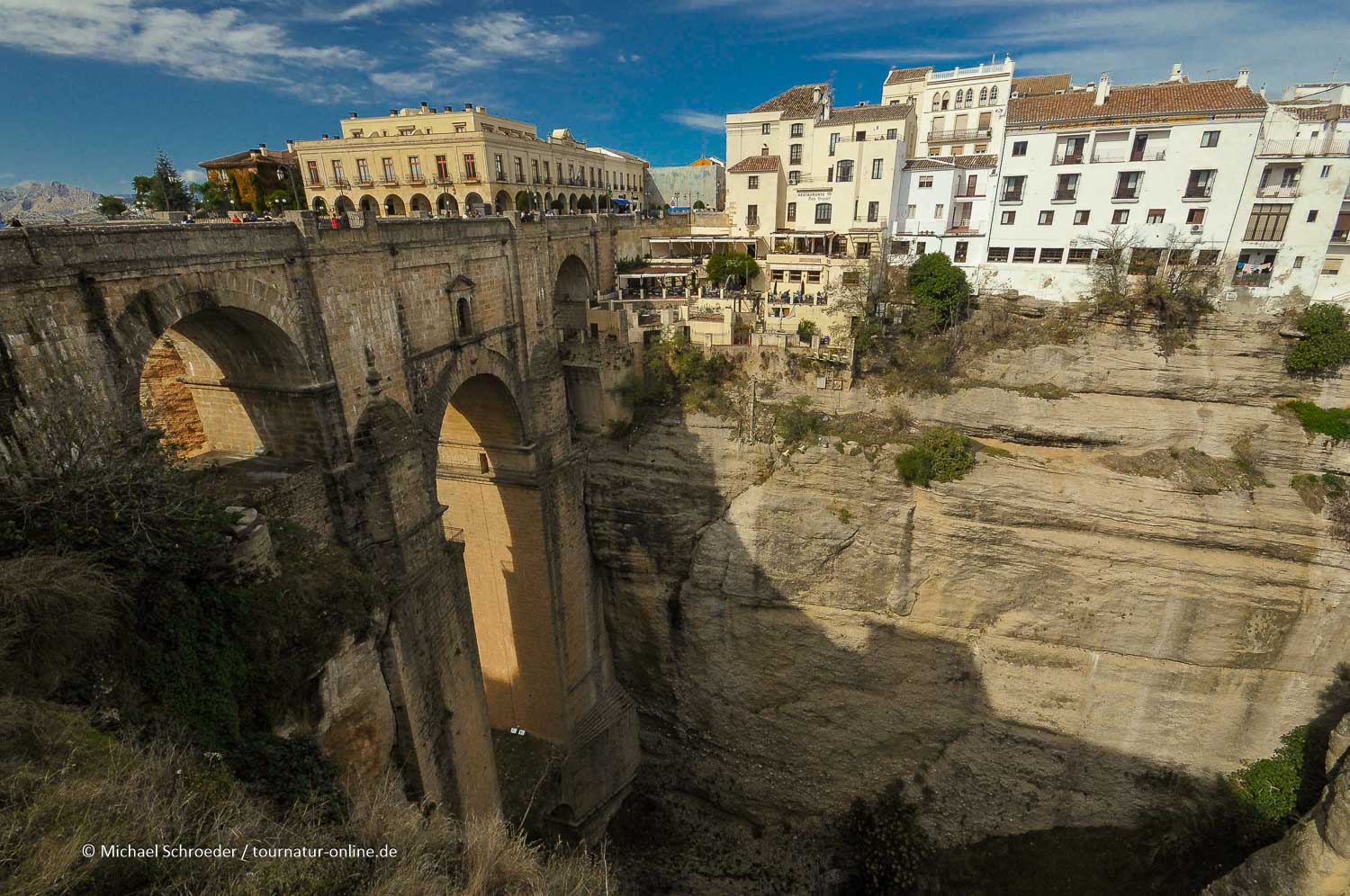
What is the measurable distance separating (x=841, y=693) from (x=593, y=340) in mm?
→ 14229

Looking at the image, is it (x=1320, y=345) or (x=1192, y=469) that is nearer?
(x=1192, y=469)

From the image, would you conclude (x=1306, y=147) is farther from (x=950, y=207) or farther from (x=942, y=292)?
(x=942, y=292)

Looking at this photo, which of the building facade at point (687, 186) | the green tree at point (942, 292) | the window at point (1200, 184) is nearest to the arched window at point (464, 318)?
the green tree at point (942, 292)

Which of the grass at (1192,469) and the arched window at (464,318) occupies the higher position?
the arched window at (464,318)

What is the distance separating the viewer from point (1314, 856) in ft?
48.9

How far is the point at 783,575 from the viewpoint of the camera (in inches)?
797

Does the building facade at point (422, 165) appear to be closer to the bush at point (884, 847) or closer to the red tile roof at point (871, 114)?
the red tile roof at point (871, 114)

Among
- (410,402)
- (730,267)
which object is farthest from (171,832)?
(730,267)

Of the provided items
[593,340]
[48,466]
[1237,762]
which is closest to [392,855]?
[48,466]

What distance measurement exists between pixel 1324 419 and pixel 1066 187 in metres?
11.4

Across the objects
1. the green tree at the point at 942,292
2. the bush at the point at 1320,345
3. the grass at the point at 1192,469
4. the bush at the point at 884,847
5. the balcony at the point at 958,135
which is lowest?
the bush at the point at 884,847

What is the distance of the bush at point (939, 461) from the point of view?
1895 cm

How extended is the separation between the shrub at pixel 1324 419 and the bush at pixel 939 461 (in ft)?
31.1

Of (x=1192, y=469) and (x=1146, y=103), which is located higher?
(x=1146, y=103)
